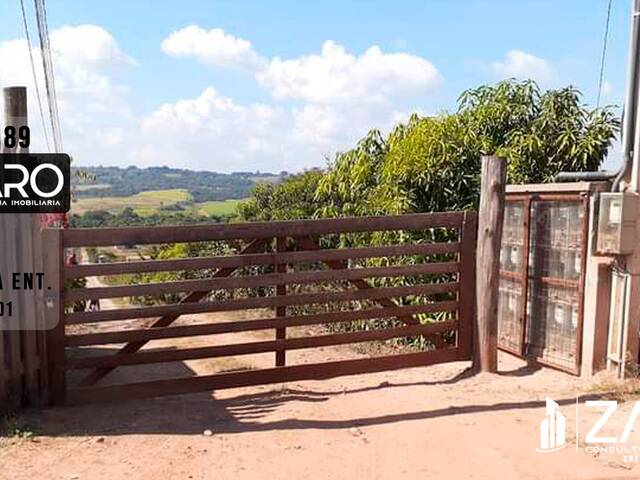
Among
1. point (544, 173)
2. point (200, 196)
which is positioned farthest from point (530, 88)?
point (200, 196)

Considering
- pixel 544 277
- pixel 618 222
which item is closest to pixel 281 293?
pixel 544 277

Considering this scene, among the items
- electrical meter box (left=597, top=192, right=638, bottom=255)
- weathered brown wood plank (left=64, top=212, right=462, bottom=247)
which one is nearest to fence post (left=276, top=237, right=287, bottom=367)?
weathered brown wood plank (left=64, top=212, right=462, bottom=247)

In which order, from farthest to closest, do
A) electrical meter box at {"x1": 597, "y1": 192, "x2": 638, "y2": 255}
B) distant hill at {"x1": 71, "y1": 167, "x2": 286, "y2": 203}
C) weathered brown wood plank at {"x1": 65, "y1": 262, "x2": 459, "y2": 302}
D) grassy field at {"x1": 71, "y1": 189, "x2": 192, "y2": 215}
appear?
1. distant hill at {"x1": 71, "y1": 167, "x2": 286, "y2": 203}
2. grassy field at {"x1": 71, "y1": 189, "x2": 192, "y2": 215}
3. electrical meter box at {"x1": 597, "y1": 192, "x2": 638, "y2": 255}
4. weathered brown wood plank at {"x1": 65, "y1": 262, "x2": 459, "y2": 302}

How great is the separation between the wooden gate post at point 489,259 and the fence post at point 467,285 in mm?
62

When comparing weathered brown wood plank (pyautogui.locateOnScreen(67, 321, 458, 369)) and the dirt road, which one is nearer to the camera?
the dirt road

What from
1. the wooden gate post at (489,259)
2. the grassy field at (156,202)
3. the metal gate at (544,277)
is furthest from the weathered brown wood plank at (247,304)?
the grassy field at (156,202)

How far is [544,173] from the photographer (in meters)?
8.77

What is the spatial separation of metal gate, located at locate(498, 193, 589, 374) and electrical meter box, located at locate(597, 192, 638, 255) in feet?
0.83
